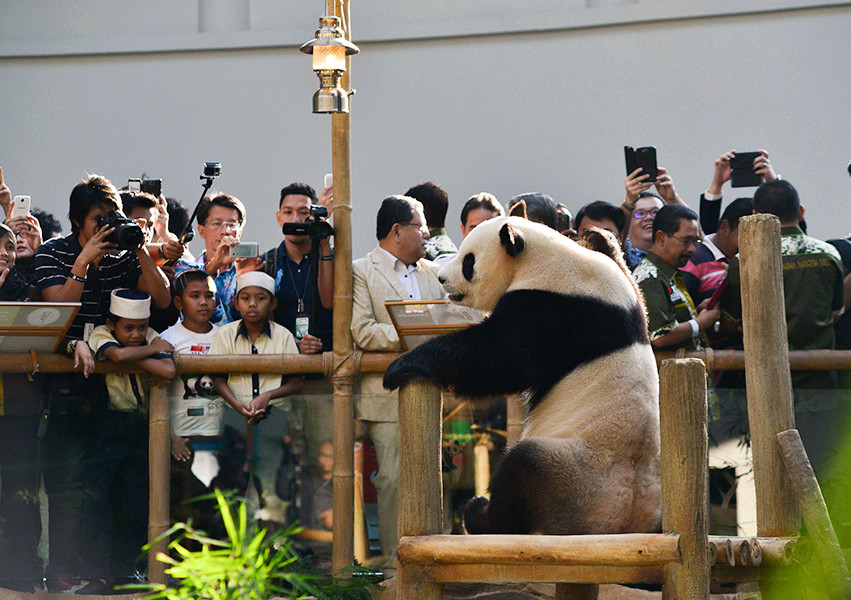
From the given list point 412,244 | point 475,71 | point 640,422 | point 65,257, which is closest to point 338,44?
point 412,244

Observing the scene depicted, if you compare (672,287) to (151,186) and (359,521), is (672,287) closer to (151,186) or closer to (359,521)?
(359,521)

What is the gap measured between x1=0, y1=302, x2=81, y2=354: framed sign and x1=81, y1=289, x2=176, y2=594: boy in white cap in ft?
0.59

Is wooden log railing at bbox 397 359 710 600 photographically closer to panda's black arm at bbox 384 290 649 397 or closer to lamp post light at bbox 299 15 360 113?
panda's black arm at bbox 384 290 649 397

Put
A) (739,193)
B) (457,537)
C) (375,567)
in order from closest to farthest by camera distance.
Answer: (457,537), (375,567), (739,193)

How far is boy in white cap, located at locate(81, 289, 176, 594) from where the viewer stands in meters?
4.62

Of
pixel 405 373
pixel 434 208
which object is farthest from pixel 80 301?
pixel 405 373

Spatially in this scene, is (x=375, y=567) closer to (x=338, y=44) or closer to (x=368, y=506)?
(x=368, y=506)

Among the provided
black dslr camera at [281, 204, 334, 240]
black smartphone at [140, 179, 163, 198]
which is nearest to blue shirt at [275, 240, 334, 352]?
black dslr camera at [281, 204, 334, 240]

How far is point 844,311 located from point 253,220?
16.0 feet

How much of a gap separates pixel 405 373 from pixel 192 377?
2097 mm

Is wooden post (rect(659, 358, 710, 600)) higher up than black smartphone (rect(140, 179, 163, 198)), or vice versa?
black smartphone (rect(140, 179, 163, 198))

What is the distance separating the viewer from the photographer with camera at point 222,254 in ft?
17.3

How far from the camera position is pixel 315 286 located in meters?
4.87

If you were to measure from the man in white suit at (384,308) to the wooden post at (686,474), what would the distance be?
6.86ft
